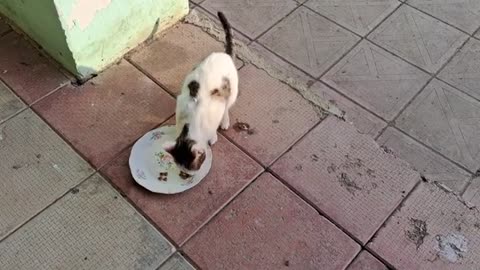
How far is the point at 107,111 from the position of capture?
3.00 m

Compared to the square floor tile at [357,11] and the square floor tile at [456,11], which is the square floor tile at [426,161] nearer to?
the square floor tile at [357,11]

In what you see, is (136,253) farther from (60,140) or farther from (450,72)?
(450,72)

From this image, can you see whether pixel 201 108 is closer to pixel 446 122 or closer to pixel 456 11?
pixel 446 122

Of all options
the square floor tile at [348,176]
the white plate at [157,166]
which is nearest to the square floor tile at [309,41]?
the square floor tile at [348,176]

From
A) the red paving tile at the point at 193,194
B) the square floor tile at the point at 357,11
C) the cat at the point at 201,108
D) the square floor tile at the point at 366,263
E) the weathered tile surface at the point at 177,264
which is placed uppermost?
the square floor tile at the point at 357,11

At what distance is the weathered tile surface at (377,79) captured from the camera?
10.2ft

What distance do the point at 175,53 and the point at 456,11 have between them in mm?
2054

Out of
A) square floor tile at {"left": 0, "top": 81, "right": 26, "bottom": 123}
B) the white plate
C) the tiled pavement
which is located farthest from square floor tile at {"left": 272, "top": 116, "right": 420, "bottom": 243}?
square floor tile at {"left": 0, "top": 81, "right": 26, "bottom": 123}

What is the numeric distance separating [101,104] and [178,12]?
879 millimetres

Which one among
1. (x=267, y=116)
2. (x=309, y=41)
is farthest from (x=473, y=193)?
(x=309, y=41)

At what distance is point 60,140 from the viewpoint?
287cm

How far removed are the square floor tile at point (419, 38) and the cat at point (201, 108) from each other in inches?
52.3

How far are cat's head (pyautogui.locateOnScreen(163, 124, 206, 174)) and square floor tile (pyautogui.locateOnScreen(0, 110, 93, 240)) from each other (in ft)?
1.94

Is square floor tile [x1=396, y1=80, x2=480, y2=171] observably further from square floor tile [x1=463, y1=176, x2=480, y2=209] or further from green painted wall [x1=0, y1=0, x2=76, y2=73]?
green painted wall [x1=0, y1=0, x2=76, y2=73]
